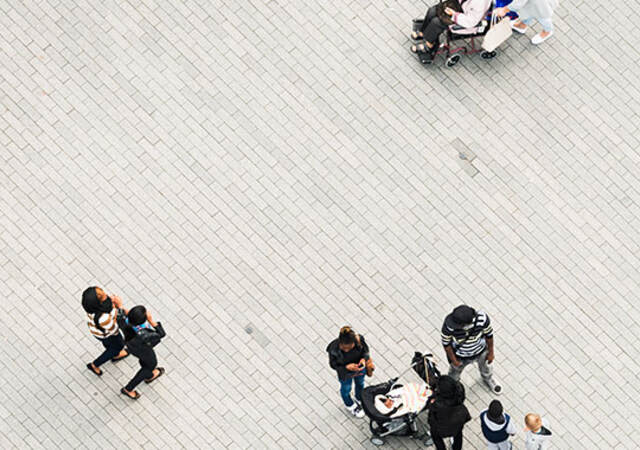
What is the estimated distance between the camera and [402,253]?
1281 centimetres

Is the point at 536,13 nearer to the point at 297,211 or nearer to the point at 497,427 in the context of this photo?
the point at 297,211

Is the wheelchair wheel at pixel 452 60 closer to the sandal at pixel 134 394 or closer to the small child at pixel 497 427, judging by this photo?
the small child at pixel 497 427

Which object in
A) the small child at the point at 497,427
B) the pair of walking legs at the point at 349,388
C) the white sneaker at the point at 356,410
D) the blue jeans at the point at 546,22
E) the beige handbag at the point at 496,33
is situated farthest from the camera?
the blue jeans at the point at 546,22

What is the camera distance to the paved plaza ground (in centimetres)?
1220

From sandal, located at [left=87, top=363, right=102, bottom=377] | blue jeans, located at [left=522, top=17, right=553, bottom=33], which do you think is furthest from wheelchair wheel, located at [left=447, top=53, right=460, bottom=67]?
Answer: sandal, located at [left=87, top=363, right=102, bottom=377]

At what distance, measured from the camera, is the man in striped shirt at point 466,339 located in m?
10.9

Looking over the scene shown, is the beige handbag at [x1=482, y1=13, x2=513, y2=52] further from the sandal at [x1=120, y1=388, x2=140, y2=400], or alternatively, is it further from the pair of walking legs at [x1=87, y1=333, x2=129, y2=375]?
the sandal at [x1=120, y1=388, x2=140, y2=400]

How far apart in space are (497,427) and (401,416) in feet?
3.65

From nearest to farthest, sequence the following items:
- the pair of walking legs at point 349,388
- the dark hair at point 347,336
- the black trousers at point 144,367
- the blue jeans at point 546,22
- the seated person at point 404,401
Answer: the dark hair at point 347,336
the seated person at point 404,401
the black trousers at point 144,367
the pair of walking legs at point 349,388
the blue jeans at point 546,22

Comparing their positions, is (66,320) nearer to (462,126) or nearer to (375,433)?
(375,433)

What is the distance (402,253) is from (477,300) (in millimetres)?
1128

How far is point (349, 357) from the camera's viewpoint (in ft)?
36.1

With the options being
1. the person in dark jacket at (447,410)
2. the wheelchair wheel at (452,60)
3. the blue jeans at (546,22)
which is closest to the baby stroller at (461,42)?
the wheelchair wheel at (452,60)

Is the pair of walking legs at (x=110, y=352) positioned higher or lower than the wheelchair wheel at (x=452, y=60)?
lower
